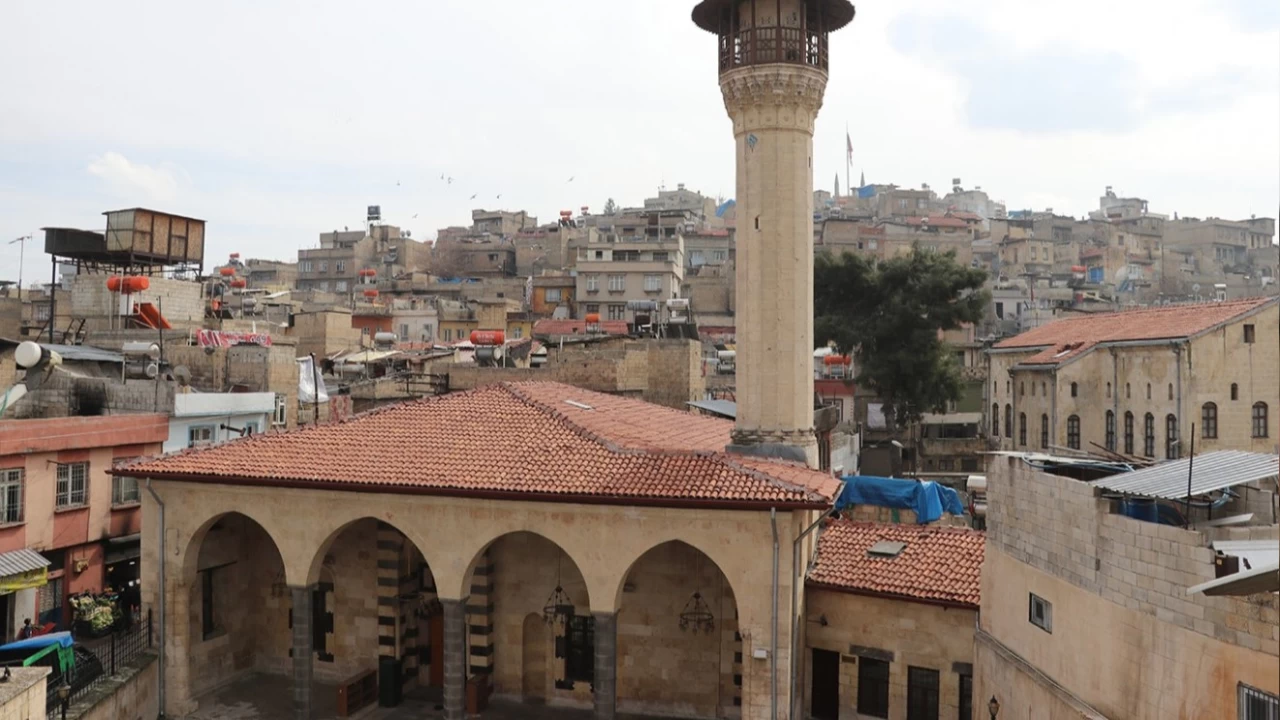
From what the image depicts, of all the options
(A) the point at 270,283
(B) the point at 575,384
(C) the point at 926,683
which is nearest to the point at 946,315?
(B) the point at 575,384

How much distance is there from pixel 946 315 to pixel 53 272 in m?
32.1

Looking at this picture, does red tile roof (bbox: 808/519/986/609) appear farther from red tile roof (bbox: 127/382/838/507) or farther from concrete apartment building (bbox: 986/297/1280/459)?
concrete apartment building (bbox: 986/297/1280/459)

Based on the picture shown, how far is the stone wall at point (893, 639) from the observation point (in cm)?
1639

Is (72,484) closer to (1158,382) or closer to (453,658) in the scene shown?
(453,658)

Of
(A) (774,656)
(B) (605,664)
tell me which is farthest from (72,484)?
(A) (774,656)

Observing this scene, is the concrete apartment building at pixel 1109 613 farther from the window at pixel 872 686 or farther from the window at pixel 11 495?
the window at pixel 11 495

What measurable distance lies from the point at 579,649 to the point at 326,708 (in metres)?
4.78

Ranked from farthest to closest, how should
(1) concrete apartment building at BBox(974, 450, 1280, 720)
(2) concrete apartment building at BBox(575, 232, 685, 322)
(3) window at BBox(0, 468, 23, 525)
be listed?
1. (2) concrete apartment building at BBox(575, 232, 685, 322)
2. (3) window at BBox(0, 468, 23, 525)
3. (1) concrete apartment building at BBox(974, 450, 1280, 720)

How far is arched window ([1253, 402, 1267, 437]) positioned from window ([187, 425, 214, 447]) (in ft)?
102

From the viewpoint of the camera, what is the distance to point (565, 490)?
16.0 meters

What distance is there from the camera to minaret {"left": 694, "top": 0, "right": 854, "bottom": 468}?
20109 millimetres

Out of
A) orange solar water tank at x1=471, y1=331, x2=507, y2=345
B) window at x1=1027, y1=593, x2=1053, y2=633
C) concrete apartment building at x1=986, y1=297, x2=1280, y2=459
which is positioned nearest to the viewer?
window at x1=1027, y1=593, x2=1053, y2=633

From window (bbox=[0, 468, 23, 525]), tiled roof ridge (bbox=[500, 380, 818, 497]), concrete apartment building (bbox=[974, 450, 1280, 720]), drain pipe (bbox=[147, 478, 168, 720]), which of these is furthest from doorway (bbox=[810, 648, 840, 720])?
window (bbox=[0, 468, 23, 525])

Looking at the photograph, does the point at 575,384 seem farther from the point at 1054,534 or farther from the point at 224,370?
the point at 1054,534
